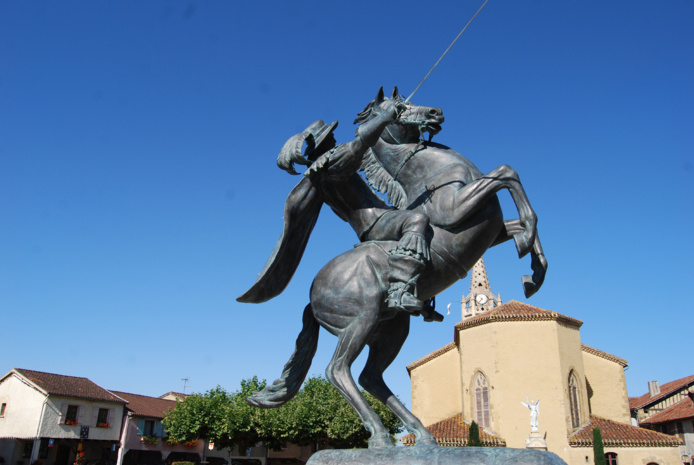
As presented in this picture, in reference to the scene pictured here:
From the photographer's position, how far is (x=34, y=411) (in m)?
39.8

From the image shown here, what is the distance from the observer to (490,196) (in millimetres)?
4383

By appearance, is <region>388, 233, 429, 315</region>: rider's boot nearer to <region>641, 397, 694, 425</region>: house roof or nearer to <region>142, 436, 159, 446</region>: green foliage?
<region>641, 397, 694, 425</region>: house roof

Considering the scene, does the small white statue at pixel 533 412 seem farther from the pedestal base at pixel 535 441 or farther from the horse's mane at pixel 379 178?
the horse's mane at pixel 379 178

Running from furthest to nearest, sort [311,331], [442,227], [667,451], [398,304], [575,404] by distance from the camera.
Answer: [575,404] < [667,451] < [311,331] < [442,227] < [398,304]

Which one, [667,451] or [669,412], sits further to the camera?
[669,412]

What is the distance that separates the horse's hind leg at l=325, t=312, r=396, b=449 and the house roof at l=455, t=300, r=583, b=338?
33144 millimetres

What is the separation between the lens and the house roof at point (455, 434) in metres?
32.8

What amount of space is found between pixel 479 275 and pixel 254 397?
74.0 meters

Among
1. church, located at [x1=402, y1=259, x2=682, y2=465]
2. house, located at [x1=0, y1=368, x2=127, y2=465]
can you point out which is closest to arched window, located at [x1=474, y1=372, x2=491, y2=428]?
church, located at [x1=402, y1=259, x2=682, y2=465]

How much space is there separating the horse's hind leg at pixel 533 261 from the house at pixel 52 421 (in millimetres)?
41310

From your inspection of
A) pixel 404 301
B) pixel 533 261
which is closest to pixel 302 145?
pixel 404 301

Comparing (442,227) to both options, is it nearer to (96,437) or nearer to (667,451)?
(667,451)

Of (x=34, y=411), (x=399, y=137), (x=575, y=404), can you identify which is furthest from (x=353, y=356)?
(x=34, y=411)

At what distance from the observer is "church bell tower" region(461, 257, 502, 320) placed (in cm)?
7388
